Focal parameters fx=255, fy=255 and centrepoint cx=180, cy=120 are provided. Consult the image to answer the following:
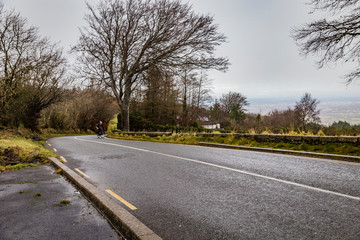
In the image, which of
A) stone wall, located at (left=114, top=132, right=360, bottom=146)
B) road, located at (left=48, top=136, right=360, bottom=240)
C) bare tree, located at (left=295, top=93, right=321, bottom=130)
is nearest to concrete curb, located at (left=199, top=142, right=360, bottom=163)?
road, located at (left=48, top=136, right=360, bottom=240)

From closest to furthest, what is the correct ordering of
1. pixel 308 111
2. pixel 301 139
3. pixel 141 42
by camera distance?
pixel 301 139 < pixel 141 42 < pixel 308 111

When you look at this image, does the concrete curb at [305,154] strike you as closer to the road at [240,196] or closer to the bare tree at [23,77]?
the road at [240,196]

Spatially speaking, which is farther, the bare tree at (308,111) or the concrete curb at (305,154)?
the bare tree at (308,111)

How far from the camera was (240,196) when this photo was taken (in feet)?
15.7

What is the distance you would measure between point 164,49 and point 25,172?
17.9 m

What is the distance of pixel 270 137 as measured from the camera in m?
12.1

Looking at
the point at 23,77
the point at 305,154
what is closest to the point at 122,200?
the point at 305,154

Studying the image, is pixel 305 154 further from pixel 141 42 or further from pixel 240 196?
pixel 141 42

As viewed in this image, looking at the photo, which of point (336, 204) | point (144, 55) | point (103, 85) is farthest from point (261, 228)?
point (103, 85)

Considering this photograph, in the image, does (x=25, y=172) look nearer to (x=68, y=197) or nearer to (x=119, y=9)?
(x=68, y=197)

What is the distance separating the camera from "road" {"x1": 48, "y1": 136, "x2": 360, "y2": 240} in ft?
11.3

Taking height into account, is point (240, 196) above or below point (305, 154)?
below

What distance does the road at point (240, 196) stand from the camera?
3449 millimetres

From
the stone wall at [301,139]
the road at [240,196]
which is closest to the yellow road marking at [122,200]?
the road at [240,196]
